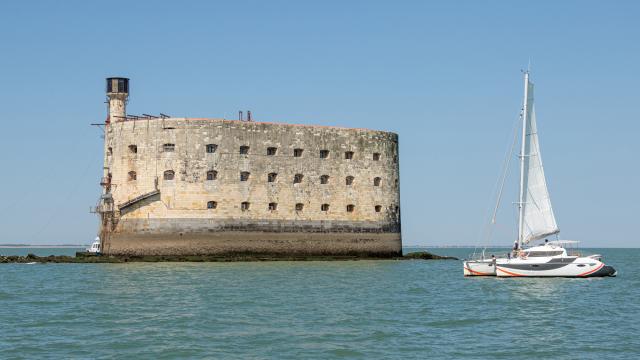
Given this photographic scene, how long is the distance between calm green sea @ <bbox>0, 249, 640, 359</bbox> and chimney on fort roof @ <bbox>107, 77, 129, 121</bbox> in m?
13.1

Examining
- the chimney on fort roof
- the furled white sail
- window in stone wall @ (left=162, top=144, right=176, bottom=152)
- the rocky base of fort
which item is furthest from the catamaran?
the chimney on fort roof

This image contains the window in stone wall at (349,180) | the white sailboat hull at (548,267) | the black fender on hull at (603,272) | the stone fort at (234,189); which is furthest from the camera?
the window in stone wall at (349,180)

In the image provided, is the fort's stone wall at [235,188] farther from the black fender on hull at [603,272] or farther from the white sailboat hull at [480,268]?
the black fender on hull at [603,272]

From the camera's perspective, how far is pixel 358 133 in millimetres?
47188

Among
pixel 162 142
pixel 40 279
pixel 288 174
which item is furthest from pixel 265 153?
pixel 40 279

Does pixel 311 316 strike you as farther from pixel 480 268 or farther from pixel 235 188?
pixel 235 188

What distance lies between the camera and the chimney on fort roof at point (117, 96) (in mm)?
47719

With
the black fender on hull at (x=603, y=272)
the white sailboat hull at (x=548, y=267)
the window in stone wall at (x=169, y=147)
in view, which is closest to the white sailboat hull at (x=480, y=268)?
the white sailboat hull at (x=548, y=267)

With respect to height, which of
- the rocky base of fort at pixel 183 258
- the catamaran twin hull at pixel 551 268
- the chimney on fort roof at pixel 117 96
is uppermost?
the chimney on fort roof at pixel 117 96

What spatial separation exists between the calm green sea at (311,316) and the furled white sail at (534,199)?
1.98 meters

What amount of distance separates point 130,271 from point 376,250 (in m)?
14.2

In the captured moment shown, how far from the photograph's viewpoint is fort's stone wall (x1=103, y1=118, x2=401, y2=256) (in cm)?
4325

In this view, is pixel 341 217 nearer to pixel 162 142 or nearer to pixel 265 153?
pixel 265 153

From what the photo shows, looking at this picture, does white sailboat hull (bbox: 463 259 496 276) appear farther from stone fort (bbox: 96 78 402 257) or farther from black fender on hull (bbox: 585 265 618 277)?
stone fort (bbox: 96 78 402 257)
